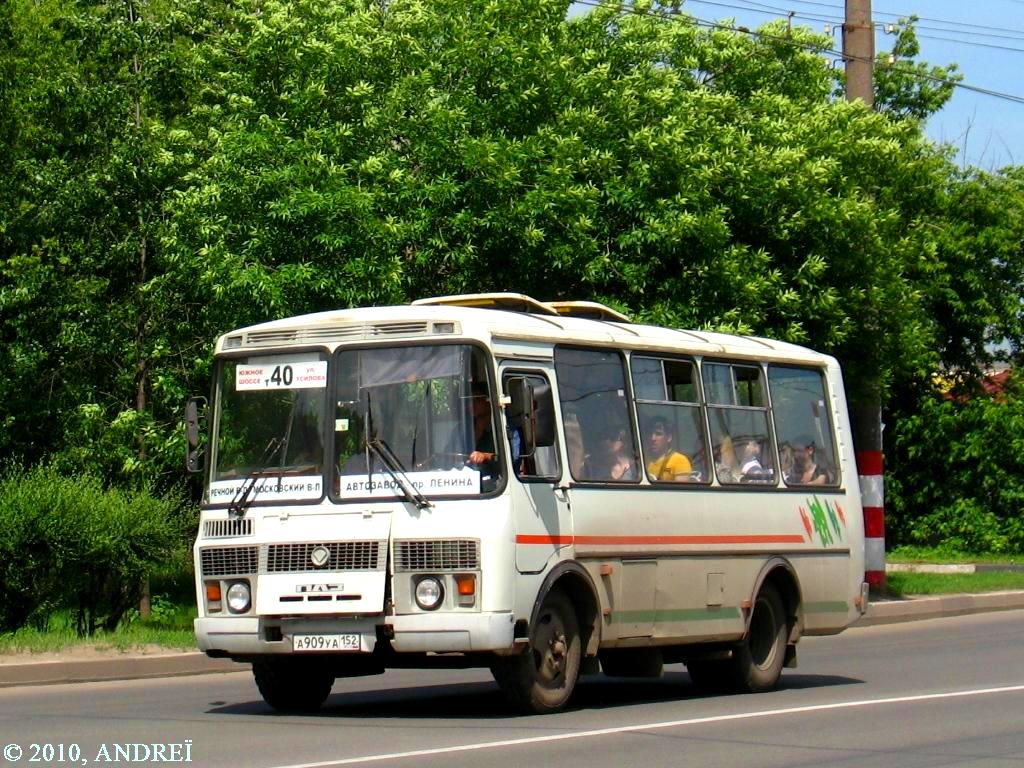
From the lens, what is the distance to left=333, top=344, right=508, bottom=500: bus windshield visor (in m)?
11.8

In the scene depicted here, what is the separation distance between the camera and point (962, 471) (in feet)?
126

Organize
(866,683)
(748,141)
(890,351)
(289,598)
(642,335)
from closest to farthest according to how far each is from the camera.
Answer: (289,598) → (642,335) → (866,683) → (748,141) → (890,351)

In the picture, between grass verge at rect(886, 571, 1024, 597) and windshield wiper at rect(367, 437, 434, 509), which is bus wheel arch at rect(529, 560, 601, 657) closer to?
windshield wiper at rect(367, 437, 434, 509)

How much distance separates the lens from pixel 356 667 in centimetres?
1238

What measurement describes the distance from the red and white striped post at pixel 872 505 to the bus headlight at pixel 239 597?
14587 millimetres

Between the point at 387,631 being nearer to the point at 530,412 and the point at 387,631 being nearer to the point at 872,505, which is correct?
the point at 530,412

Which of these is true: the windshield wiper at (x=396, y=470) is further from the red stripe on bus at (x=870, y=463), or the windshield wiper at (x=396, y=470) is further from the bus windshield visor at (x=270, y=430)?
the red stripe on bus at (x=870, y=463)

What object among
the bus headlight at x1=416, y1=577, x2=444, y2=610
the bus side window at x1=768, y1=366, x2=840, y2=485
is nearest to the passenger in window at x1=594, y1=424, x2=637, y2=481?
the bus headlight at x1=416, y1=577, x2=444, y2=610

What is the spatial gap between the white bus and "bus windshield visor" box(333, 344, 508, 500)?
1 centimetres

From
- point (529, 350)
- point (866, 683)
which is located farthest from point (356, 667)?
point (866, 683)

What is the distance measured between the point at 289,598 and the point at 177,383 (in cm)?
1225

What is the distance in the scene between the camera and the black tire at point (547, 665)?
39.1ft

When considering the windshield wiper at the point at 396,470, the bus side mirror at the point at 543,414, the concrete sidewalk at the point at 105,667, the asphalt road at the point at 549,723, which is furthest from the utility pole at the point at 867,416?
the windshield wiper at the point at 396,470

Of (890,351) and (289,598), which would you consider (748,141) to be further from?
(289,598)
